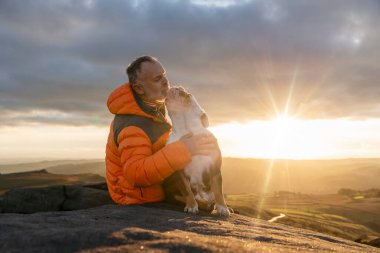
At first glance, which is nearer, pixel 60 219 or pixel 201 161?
pixel 60 219

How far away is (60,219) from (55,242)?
1714 mm

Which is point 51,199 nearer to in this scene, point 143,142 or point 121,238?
point 143,142

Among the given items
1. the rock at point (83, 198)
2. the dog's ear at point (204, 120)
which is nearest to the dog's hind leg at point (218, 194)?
the dog's ear at point (204, 120)

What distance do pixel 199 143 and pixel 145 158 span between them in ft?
3.58

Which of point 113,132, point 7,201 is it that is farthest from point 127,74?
point 7,201

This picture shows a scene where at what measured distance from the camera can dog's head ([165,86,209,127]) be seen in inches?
318

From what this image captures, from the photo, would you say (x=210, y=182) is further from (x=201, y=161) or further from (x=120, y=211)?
(x=120, y=211)

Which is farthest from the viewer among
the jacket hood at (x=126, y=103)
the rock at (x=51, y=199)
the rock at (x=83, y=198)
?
the rock at (x=51, y=199)

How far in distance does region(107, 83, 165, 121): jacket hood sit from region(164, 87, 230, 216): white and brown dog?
529mm

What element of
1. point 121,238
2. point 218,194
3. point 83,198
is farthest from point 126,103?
point 83,198

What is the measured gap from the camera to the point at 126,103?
8.12 m

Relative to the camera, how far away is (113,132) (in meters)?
8.26

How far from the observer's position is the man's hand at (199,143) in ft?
24.4

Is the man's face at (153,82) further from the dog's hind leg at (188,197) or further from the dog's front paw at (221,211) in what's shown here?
the dog's front paw at (221,211)
